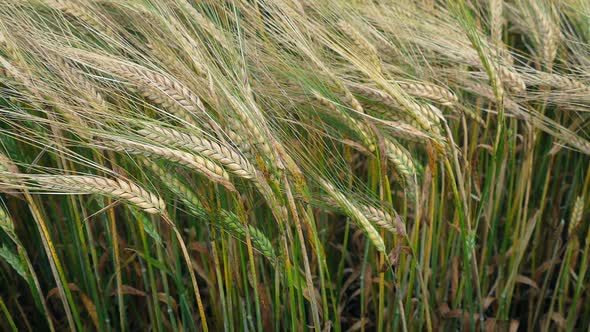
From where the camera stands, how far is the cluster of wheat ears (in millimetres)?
1062

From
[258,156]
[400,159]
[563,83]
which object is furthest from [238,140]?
[563,83]

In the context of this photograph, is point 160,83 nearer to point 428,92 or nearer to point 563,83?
point 428,92

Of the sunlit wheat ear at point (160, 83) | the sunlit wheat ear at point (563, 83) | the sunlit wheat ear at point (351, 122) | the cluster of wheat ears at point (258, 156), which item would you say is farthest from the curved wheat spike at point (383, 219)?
the sunlit wheat ear at point (563, 83)

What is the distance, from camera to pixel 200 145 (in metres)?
0.98

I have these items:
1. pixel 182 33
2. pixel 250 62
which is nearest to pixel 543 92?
pixel 250 62

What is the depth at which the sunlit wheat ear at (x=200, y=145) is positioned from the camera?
980 millimetres

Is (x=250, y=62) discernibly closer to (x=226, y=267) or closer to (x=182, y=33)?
(x=182, y=33)

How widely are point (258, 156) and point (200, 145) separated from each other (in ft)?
0.33

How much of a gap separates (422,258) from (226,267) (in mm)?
465

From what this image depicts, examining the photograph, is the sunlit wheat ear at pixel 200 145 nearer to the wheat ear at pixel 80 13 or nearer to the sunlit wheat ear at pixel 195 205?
the sunlit wheat ear at pixel 195 205

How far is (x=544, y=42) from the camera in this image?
5.35ft

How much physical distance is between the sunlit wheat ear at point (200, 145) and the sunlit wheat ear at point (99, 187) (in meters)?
0.09

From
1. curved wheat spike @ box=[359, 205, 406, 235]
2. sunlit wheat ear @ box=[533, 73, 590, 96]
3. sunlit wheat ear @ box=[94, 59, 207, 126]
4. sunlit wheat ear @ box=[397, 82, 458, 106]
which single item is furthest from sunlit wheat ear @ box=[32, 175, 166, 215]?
A: sunlit wheat ear @ box=[533, 73, 590, 96]

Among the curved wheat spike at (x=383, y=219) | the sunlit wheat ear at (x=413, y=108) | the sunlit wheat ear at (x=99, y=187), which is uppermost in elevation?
the sunlit wheat ear at (x=413, y=108)
